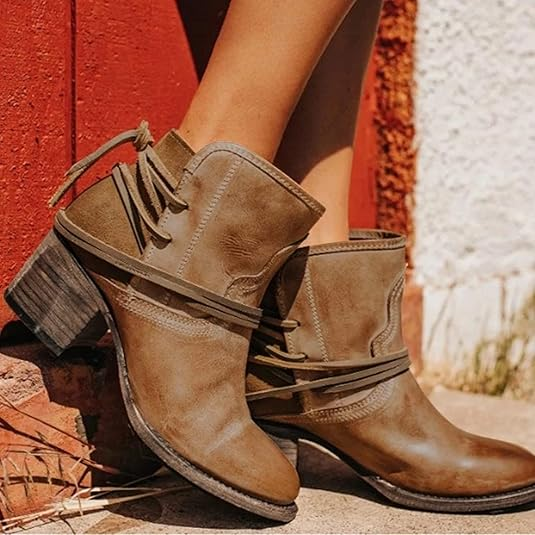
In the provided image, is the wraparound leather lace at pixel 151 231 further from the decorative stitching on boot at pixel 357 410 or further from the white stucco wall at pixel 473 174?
the white stucco wall at pixel 473 174

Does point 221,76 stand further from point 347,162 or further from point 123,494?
point 123,494

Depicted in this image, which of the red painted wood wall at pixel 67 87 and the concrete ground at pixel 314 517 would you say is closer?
the concrete ground at pixel 314 517

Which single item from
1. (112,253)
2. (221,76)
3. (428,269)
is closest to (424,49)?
Result: (428,269)

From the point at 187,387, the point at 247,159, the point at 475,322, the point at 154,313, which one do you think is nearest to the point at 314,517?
the point at 187,387

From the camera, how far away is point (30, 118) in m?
1.71

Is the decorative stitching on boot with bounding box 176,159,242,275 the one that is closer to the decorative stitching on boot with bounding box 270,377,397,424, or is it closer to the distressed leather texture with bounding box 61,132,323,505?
the distressed leather texture with bounding box 61,132,323,505

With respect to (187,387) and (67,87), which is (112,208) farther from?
(67,87)

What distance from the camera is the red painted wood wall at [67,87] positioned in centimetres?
168

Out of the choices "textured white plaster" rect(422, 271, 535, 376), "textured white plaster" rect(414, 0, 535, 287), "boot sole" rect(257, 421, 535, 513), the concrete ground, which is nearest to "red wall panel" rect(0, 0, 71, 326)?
the concrete ground

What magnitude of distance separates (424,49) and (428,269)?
0.57m

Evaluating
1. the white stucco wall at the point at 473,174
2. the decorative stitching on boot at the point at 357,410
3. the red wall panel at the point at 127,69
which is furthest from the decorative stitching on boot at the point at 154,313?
A: the white stucco wall at the point at 473,174

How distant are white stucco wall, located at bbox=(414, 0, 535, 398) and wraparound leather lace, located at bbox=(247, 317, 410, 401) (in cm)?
114

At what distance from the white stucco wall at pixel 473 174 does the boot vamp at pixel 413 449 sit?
1127 mm

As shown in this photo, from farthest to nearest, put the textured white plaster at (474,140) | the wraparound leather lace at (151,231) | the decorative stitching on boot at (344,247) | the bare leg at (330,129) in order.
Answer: the textured white plaster at (474,140)
the bare leg at (330,129)
the decorative stitching on boot at (344,247)
the wraparound leather lace at (151,231)
